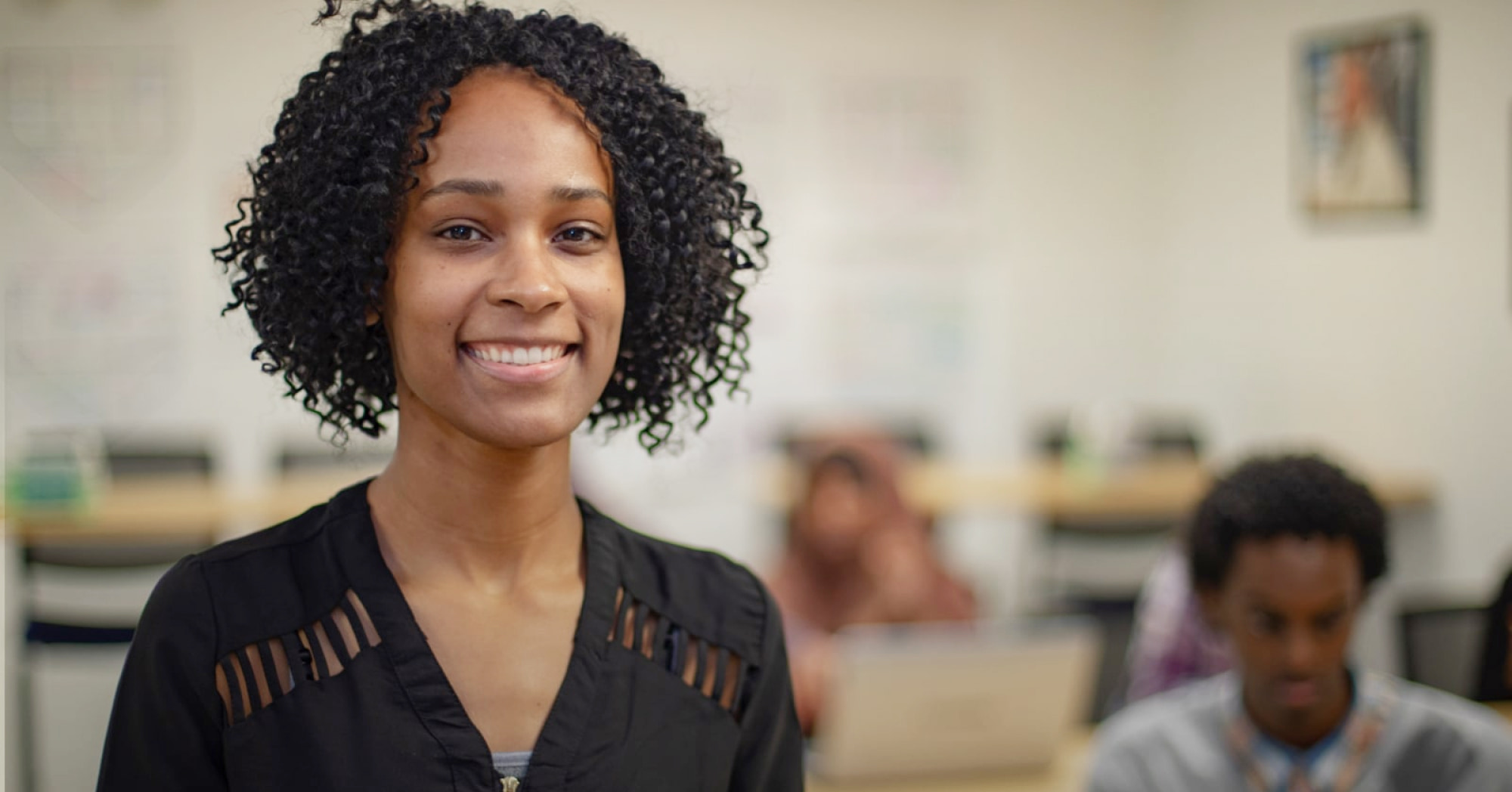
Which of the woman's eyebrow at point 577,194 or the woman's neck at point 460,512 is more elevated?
the woman's eyebrow at point 577,194

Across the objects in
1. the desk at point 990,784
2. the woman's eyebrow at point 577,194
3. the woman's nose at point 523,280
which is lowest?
the desk at point 990,784

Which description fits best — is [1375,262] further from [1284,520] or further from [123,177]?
[123,177]

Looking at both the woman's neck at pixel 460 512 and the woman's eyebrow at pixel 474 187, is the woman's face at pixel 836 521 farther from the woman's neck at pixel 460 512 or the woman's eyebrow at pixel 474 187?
the woman's eyebrow at pixel 474 187

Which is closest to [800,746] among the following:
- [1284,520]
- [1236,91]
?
[1284,520]

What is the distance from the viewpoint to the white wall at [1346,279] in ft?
12.8

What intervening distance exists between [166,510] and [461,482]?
2928 mm

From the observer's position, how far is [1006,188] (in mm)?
5484

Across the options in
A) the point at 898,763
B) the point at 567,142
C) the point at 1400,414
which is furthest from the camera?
the point at 1400,414

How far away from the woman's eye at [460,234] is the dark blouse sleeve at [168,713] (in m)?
0.30

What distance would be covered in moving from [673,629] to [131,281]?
4.16 m

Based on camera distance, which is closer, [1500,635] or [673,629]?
[673,629]

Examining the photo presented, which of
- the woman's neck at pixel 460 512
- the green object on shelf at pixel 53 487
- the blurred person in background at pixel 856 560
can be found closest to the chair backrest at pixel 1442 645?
the blurred person in background at pixel 856 560

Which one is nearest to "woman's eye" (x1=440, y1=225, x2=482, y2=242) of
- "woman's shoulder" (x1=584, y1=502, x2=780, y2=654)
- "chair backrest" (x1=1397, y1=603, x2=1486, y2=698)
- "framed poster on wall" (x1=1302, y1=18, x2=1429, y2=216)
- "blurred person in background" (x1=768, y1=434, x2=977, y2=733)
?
"woman's shoulder" (x1=584, y1=502, x2=780, y2=654)

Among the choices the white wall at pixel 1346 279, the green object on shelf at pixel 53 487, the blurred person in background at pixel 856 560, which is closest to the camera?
the blurred person in background at pixel 856 560
